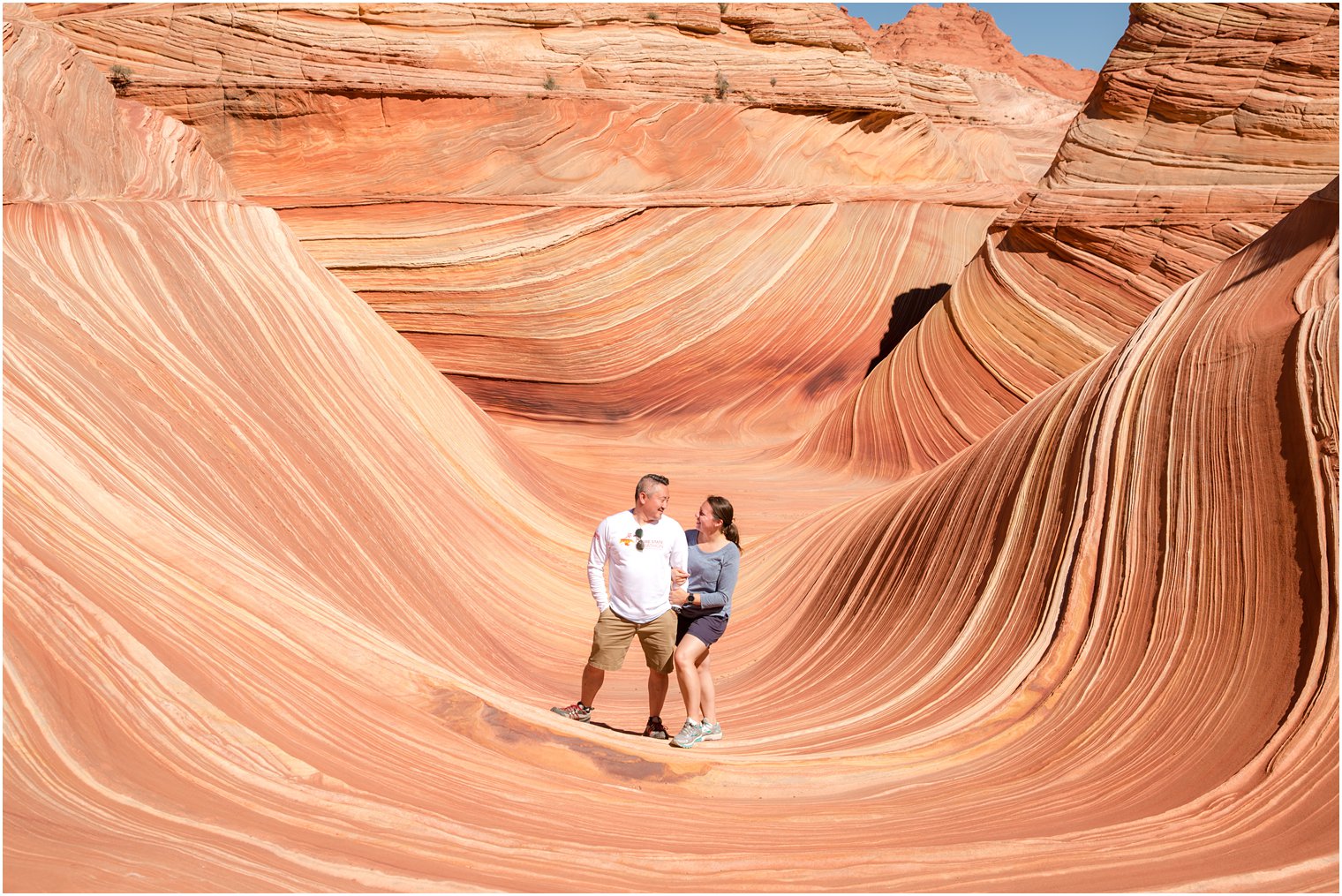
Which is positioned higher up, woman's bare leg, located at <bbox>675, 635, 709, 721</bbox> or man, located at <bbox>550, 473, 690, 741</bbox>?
man, located at <bbox>550, 473, 690, 741</bbox>

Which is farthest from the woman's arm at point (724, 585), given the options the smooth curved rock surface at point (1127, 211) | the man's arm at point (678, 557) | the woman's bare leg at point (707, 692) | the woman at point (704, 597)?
the smooth curved rock surface at point (1127, 211)

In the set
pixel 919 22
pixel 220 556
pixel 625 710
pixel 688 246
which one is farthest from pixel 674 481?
pixel 919 22

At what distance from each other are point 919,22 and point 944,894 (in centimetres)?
5454

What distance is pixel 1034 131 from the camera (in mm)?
31000

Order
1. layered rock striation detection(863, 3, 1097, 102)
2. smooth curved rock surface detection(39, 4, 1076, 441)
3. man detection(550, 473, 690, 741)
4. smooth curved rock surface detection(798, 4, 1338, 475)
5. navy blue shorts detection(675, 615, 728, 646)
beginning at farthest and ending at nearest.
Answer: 1. layered rock striation detection(863, 3, 1097, 102)
2. smooth curved rock surface detection(39, 4, 1076, 441)
3. smooth curved rock surface detection(798, 4, 1338, 475)
4. navy blue shorts detection(675, 615, 728, 646)
5. man detection(550, 473, 690, 741)

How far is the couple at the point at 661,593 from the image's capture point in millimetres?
4551

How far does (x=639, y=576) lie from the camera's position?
15.0ft

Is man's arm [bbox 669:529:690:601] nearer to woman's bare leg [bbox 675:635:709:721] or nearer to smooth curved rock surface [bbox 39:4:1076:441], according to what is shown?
woman's bare leg [bbox 675:635:709:721]

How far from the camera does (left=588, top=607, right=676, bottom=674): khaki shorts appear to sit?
15.3 ft

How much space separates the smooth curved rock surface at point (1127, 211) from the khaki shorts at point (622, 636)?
744cm

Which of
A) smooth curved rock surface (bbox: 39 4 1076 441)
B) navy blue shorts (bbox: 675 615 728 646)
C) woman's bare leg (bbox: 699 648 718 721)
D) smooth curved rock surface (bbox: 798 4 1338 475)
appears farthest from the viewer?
smooth curved rock surface (bbox: 39 4 1076 441)

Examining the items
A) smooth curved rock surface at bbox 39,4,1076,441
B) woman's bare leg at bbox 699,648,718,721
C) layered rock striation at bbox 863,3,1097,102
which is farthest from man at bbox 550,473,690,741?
layered rock striation at bbox 863,3,1097,102

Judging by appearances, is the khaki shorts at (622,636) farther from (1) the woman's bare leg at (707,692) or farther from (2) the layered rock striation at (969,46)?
(2) the layered rock striation at (969,46)

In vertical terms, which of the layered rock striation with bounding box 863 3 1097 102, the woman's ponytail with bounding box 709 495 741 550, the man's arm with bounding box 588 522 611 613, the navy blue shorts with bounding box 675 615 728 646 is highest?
the layered rock striation with bounding box 863 3 1097 102
